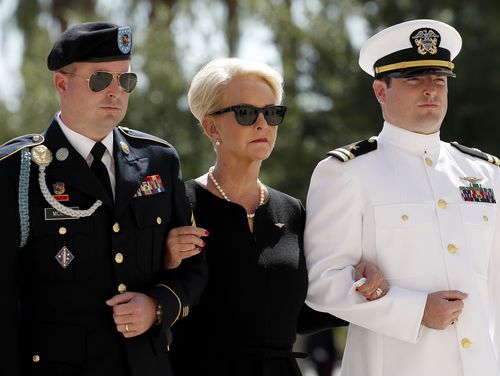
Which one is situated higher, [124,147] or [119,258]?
[124,147]

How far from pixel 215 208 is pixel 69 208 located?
35.5 inches

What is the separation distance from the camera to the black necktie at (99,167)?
4004mm

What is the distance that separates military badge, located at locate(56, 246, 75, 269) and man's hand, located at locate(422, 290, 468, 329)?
1.52 meters

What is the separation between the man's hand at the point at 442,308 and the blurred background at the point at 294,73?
27.7 feet

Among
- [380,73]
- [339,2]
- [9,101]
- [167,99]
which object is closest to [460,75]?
[339,2]

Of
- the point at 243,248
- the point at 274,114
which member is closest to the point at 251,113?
the point at 274,114

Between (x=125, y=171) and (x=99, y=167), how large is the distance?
11 centimetres

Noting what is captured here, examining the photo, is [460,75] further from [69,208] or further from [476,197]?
[69,208]

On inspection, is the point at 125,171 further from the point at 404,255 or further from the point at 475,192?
the point at 475,192

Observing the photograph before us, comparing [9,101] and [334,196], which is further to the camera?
[9,101]

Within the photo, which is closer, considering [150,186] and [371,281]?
[150,186]

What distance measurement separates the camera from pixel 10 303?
147 inches

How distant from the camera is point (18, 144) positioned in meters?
3.93

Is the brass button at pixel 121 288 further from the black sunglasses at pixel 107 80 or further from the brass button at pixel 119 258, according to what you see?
the black sunglasses at pixel 107 80
